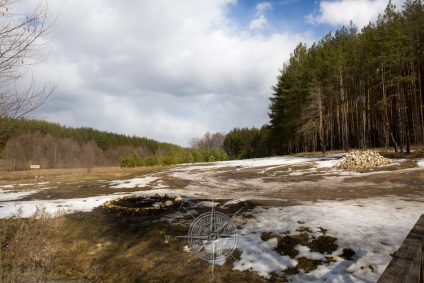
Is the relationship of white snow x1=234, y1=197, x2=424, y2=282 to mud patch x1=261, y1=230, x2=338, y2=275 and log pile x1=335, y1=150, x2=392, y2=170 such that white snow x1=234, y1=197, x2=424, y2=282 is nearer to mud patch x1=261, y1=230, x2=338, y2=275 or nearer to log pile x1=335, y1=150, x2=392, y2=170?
mud patch x1=261, y1=230, x2=338, y2=275

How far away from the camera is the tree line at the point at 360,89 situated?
26.5 m

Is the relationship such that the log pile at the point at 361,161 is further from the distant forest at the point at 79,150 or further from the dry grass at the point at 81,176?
the distant forest at the point at 79,150

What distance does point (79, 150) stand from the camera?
285 ft

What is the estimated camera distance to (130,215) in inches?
422

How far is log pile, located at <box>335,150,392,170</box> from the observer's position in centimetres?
2138

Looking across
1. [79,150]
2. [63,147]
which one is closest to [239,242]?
[63,147]

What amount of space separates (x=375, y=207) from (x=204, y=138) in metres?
114

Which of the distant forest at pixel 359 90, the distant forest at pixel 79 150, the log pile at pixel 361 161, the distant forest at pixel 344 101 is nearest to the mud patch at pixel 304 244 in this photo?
the distant forest at pixel 344 101

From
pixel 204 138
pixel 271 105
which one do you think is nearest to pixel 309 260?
pixel 271 105

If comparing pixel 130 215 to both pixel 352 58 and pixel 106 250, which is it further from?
pixel 352 58

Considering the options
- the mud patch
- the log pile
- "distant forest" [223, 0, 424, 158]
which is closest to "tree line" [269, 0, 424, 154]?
"distant forest" [223, 0, 424, 158]

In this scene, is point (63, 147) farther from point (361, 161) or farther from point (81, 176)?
point (361, 161)

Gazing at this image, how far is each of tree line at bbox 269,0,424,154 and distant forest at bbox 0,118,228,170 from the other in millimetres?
20088

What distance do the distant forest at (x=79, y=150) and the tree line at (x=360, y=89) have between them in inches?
791
